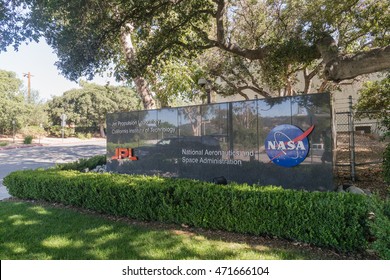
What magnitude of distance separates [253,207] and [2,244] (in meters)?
3.48

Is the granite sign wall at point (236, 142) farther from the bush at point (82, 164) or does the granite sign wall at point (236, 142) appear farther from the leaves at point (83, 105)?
the leaves at point (83, 105)

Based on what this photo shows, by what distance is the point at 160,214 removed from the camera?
5.09 metres

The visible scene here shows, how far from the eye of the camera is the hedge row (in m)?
3.81

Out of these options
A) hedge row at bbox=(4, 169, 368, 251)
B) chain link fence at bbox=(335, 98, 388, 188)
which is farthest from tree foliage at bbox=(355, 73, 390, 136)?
hedge row at bbox=(4, 169, 368, 251)

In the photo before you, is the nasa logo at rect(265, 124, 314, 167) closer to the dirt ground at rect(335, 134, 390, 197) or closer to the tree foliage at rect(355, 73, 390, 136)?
the dirt ground at rect(335, 134, 390, 197)

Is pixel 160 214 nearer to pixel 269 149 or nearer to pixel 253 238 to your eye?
pixel 253 238

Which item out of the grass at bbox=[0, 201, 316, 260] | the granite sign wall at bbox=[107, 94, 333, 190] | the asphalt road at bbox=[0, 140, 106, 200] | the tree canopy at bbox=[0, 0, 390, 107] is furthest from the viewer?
the asphalt road at bbox=[0, 140, 106, 200]

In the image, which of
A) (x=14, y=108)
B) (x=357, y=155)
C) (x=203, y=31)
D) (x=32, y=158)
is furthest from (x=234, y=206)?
(x=14, y=108)

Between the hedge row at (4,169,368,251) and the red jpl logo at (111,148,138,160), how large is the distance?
2.32m

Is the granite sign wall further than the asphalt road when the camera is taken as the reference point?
No

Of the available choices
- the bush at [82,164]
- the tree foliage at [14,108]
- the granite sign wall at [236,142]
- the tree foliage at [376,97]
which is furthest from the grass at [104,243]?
the tree foliage at [14,108]

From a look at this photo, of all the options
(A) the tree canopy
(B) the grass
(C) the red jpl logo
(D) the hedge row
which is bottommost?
(B) the grass

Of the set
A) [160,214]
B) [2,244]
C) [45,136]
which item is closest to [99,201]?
[160,214]

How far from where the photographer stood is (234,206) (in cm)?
452
